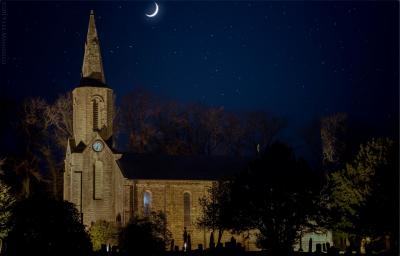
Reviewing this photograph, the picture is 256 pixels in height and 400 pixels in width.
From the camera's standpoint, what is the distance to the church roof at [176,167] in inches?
2557

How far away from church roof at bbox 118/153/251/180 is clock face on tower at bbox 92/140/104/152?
2120 millimetres

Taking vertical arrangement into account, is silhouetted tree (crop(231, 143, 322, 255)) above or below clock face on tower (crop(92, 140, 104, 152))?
below

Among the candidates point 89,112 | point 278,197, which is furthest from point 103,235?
point 278,197

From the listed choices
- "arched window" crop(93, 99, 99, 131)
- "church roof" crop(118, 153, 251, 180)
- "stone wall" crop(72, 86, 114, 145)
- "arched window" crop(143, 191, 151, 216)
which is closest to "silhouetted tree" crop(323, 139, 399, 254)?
"church roof" crop(118, 153, 251, 180)

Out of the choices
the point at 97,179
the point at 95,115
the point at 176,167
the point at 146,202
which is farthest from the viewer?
the point at 95,115

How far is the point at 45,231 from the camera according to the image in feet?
103

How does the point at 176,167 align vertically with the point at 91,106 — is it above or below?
below

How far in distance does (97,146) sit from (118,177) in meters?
3.44

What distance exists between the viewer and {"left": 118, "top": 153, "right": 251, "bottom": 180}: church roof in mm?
64938

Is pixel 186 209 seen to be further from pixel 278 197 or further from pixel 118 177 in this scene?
pixel 278 197

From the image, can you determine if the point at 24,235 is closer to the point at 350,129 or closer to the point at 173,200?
the point at 173,200

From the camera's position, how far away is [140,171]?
213 feet

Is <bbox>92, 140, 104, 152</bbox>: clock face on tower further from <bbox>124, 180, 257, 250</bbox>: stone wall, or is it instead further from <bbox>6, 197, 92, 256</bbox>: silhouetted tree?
<bbox>6, 197, 92, 256</bbox>: silhouetted tree

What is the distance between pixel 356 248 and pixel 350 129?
38334mm
